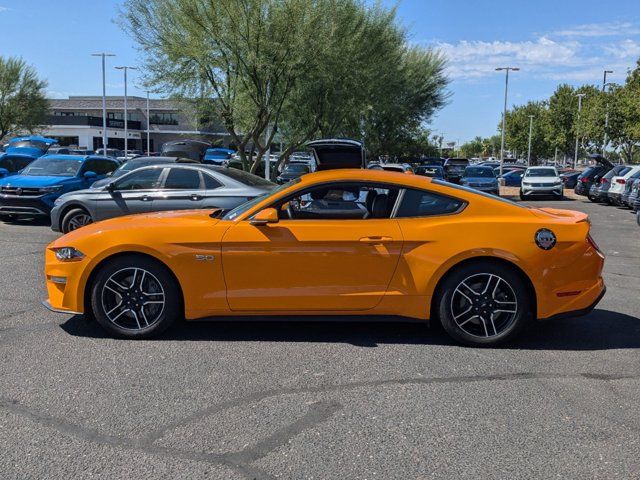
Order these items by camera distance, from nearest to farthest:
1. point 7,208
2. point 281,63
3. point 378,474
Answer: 1. point 378,474
2. point 7,208
3. point 281,63

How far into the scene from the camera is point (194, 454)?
3250mm

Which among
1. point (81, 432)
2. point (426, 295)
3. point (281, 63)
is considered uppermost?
point (281, 63)

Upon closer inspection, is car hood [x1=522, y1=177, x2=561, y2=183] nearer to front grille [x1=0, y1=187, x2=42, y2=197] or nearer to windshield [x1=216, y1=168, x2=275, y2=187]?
windshield [x1=216, y1=168, x2=275, y2=187]

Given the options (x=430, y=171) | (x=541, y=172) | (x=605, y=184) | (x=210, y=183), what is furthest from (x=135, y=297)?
(x=430, y=171)

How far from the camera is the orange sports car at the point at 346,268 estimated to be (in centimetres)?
498

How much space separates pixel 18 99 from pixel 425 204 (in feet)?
158

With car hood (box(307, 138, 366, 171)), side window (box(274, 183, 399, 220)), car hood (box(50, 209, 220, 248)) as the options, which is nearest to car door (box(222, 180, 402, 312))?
side window (box(274, 183, 399, 220))

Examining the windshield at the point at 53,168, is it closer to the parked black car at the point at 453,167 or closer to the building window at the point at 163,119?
the parked black car at the point at 453,167

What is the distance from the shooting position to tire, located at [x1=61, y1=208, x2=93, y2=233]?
1102 centimetres

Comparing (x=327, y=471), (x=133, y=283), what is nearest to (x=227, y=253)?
(x=133, y=283)

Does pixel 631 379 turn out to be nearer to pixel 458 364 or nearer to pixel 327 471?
pixel 458 364

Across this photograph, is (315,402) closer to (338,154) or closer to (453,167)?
(338,154)

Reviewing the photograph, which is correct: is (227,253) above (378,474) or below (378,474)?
above

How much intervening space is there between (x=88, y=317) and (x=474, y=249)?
10.9 ft
